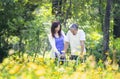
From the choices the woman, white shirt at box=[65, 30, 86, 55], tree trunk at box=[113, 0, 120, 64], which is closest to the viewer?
the woman

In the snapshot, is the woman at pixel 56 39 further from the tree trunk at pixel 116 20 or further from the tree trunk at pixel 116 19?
the tree trunk at pixel 116 19

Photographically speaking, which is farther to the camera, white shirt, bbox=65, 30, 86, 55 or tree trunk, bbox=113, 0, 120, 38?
tree trunk, bbox=113, 0, 120, 38

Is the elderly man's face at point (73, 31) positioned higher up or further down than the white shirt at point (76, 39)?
higher up

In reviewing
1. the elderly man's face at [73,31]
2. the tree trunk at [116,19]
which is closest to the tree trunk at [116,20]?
the tree trunk at [116,19]

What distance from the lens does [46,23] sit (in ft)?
49.5

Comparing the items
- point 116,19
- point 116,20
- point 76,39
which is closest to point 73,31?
point 76,39

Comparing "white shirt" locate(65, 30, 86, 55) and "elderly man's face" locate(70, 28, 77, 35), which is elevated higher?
"elderly man's face" locate(70, 28, 77, 35)

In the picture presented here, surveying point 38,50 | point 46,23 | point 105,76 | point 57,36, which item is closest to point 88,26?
point 46,23

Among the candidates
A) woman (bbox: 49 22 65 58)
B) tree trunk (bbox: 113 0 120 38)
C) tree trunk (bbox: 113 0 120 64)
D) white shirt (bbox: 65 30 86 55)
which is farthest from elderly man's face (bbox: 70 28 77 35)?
tree trunk (bbox: 113 0 120 38)

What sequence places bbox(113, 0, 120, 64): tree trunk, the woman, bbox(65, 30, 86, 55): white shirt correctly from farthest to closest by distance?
1. bbox(113, 0, 120, 64): tree trunk
2. bbox(65, 30, 86, 55): white shirt
3. the woman

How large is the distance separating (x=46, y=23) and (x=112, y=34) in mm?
3967

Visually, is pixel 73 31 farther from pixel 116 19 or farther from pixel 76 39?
pixel 116 19

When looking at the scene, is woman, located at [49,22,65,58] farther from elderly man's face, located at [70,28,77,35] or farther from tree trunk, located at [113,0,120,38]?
tree trunk, located at [113,0,120,38]

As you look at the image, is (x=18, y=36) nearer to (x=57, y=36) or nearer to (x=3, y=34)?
(x=3, y=34)
